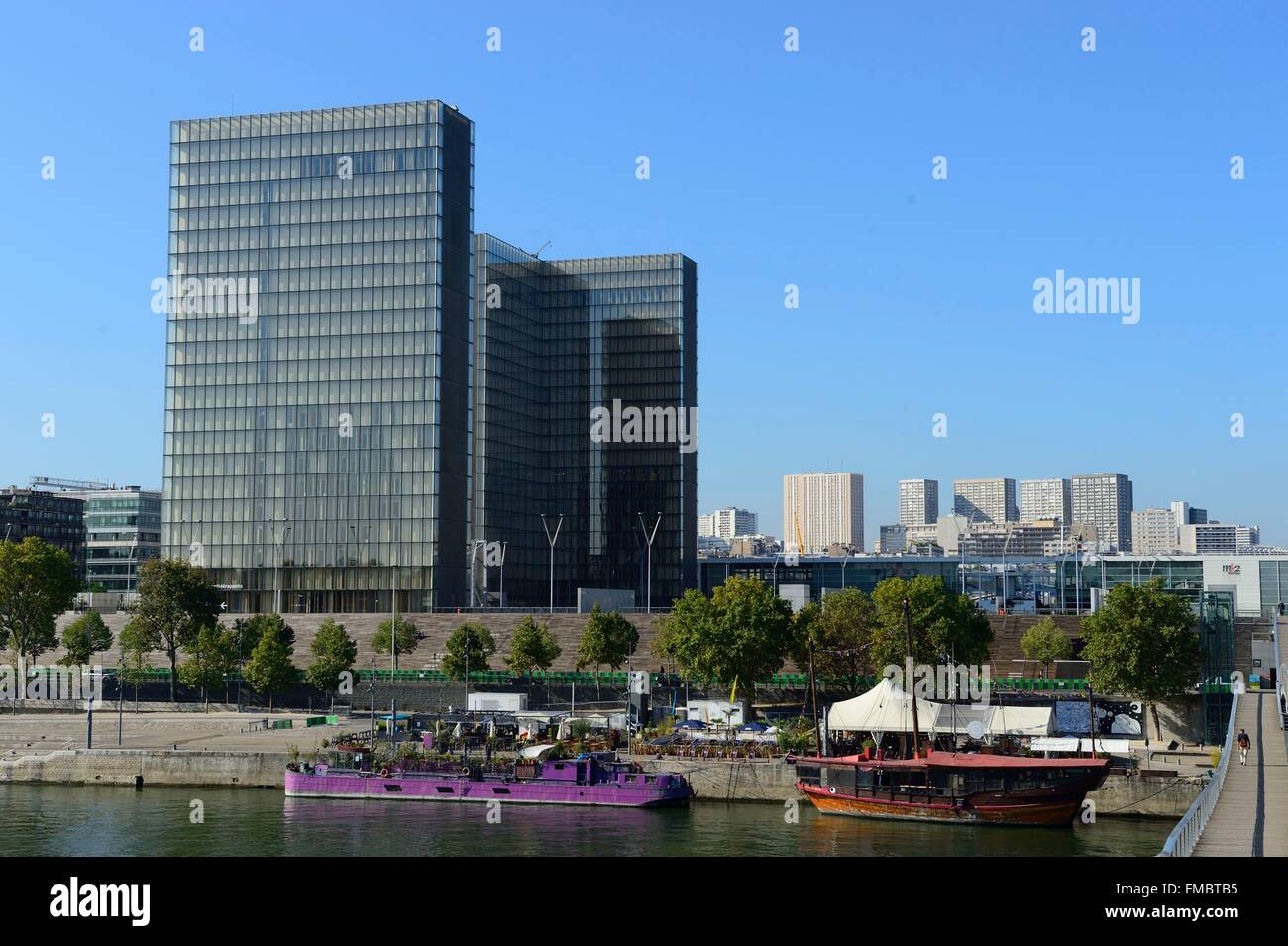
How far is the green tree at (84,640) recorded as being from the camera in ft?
414

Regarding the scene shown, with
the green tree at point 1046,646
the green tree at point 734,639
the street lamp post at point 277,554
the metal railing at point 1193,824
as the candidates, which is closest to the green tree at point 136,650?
the street lamp post at point 277,554

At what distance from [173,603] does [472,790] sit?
179 feet

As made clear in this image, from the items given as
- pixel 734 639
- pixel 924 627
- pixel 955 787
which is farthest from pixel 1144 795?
pixel 734 639

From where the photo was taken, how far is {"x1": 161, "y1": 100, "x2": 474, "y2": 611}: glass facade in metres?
162

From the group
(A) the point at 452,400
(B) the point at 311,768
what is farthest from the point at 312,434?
(B) the point at 311,768

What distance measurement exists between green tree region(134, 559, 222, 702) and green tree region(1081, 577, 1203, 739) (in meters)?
76.2

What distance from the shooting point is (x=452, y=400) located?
539ft

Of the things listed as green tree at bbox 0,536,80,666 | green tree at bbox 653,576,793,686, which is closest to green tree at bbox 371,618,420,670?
green tree at bbox 0,536,80,666

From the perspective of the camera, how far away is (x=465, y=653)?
11756cm

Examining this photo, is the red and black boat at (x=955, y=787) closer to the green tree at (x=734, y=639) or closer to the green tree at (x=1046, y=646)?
the green tree at (x=734, y=639)

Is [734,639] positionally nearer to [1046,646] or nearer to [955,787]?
[955,787]

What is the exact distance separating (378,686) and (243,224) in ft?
240

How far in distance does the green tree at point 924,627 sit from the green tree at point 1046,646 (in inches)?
668
